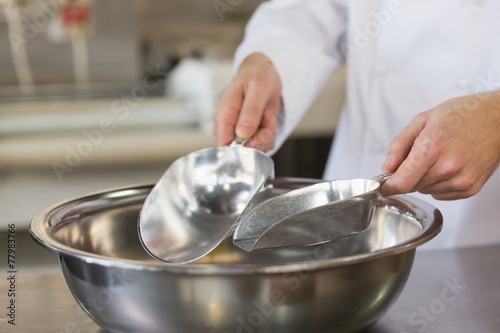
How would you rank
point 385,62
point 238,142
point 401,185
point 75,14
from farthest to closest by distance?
point 75,14, point 385,62, point 238,142, point 401,185

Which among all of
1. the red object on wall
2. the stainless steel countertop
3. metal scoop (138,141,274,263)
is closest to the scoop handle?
metal scoop (138,141,274,263)

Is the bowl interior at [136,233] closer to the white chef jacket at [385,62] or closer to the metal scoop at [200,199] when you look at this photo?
the metal scoop at [200,199]

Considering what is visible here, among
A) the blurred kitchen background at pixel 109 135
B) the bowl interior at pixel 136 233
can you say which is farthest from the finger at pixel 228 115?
the blurred kitchen background at pixel 109 135

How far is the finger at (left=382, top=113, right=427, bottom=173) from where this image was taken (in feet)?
2.39

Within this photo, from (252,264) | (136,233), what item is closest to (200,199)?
(136,233)

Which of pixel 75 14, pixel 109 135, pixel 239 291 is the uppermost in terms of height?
pixel 239 291

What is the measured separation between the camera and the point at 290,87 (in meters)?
1.22

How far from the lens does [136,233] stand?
2.73ft

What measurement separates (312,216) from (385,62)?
2.15 feet

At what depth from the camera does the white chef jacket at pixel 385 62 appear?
3.72 ft

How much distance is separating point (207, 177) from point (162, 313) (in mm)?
332

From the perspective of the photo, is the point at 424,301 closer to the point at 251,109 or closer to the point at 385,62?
the point at 251,109

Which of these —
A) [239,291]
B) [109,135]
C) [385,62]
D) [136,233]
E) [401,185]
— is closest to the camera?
[239,291]

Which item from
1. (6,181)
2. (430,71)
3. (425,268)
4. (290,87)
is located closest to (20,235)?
(6,181)
